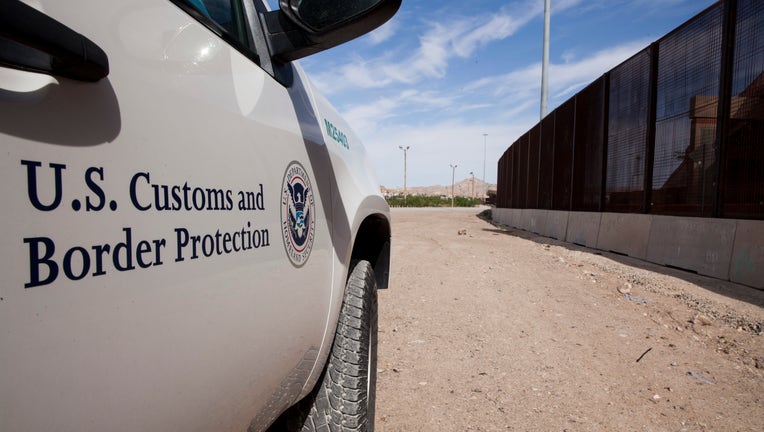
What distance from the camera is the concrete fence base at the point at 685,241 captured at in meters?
4.98

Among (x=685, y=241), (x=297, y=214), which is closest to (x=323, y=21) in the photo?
(x=297, y=214)

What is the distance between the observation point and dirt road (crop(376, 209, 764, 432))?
2.43 meters

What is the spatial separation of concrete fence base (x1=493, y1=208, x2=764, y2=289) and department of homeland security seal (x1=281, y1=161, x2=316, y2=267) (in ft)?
19.1

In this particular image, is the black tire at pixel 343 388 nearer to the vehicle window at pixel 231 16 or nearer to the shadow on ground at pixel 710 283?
the vehicle window at pixel 231 16

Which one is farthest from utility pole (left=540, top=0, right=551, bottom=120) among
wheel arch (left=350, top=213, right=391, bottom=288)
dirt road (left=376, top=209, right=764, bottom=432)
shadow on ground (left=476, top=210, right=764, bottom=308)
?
wheel arch (left=350, top=213, right=391, bottom=288)

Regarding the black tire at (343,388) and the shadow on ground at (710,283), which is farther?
the shadow on ground at (710,283)

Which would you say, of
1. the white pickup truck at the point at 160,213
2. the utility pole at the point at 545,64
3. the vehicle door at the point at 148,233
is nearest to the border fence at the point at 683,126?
the utility pole at the point at 545,64

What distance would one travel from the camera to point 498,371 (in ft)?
9.75

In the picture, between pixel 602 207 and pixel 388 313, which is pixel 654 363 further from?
pixel 602 207

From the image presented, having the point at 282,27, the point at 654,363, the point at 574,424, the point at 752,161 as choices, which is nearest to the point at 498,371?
the point at 574,424

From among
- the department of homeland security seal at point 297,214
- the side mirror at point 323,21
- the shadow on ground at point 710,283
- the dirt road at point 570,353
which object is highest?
the side mirror at point 323,21

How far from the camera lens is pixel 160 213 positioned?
0.83 metres

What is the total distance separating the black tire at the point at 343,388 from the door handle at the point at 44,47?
146 centimetres

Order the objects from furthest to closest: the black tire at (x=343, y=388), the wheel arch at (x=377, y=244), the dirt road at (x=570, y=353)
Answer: the wheel arch at (x=377, y=244), the dirt road at (x=570, y=353), the black tire at (x=343, y=388)
